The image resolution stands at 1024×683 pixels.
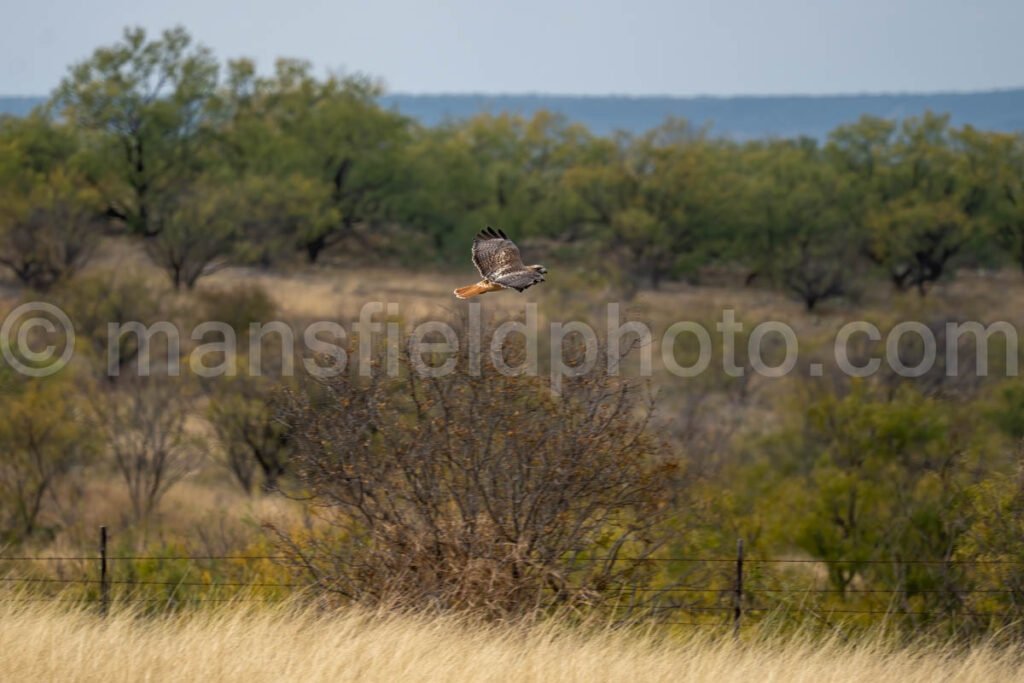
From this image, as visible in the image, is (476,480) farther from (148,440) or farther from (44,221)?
(44,221)

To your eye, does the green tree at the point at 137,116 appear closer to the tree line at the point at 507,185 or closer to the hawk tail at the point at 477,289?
the tree line at the point at 507,185

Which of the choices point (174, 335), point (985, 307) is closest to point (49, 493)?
point (174, 335)

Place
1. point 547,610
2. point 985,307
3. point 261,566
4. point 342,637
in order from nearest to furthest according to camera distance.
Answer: point 342,637, point 547,610, point 261,566, point 985,307

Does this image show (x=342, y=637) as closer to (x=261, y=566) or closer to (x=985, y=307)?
(x=261, y=566)

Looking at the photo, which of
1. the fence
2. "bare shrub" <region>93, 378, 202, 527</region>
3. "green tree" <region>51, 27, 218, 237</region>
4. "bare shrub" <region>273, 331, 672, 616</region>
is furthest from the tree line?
"bare shrub" <region>273, 331, 672, 616</region>

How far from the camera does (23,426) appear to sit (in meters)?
22.6

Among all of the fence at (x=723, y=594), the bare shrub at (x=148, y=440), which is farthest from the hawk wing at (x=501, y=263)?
the bare shrub at (x=148, y=440)

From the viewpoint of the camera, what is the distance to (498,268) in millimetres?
9836

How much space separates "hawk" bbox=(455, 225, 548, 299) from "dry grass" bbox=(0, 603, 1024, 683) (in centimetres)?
240

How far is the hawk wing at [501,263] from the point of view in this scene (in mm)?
9172

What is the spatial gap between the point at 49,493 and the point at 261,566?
10170mm

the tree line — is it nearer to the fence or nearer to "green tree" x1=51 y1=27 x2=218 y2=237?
"green tree" x1=51 y1=27 x2=218 y2=237

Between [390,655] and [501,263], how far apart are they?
10.1 ft

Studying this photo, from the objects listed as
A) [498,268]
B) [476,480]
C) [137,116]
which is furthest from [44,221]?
[498,268]
